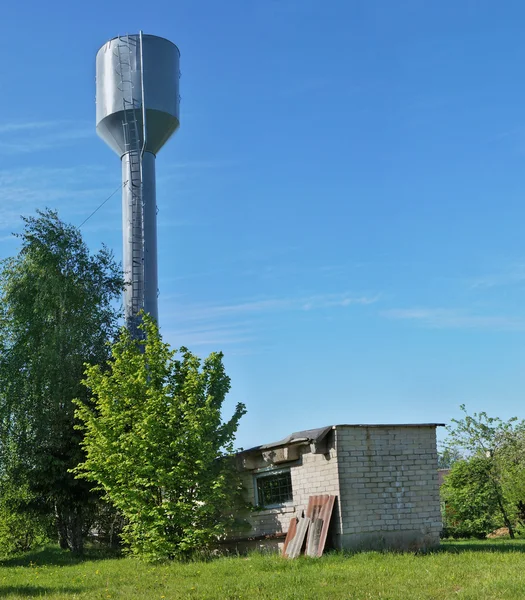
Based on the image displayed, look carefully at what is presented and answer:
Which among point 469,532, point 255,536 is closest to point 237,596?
point 255,536

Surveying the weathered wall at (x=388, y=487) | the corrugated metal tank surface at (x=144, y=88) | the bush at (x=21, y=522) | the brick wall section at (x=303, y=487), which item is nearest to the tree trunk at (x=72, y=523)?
the bush at (x=21, y=522)

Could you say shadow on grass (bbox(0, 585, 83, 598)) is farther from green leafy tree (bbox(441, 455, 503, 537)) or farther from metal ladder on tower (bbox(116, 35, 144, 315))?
green leafy tree (bbox(441, 455, 503, 537))

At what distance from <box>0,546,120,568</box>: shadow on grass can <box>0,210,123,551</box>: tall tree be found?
778 millimetres

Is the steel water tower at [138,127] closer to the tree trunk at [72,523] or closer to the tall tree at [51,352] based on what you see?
the tall tree at [51,352]

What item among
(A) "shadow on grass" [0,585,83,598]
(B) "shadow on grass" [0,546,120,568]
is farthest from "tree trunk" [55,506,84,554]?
(A) "shadow on grass" [0,585,83,598]

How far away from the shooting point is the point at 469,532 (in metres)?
35.5

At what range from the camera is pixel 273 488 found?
899 inches

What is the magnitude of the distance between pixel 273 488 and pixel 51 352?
1157 cm

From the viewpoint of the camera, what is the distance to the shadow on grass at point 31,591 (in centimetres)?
1596

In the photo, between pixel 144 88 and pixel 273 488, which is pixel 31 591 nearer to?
pixel 273 488

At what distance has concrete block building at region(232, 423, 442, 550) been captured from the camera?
1994cm

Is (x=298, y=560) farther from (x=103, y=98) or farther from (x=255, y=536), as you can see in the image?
(x=103, y=98)

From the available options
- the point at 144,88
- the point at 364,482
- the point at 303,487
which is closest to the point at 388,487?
the point at 364,482

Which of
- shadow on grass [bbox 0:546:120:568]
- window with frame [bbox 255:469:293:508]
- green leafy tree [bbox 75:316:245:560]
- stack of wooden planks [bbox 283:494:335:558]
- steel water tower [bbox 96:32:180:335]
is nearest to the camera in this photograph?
stack of wooden planks [bbox 283:494:335:558]
